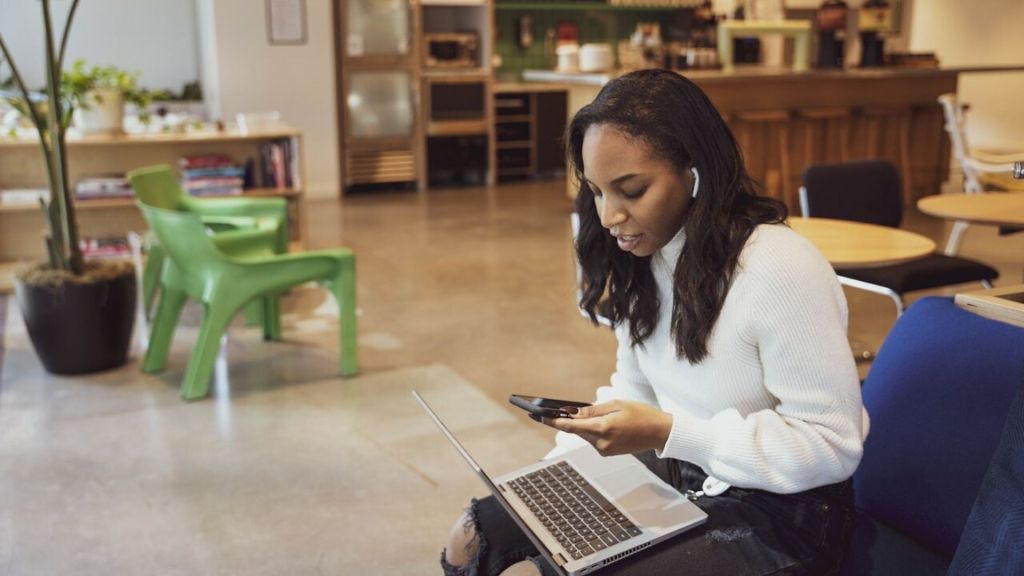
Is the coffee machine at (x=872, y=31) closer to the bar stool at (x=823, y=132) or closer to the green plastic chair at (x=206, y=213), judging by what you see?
the bar stool at (x=823, y=132)

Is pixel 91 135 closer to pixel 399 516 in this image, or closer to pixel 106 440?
pixel 106 440

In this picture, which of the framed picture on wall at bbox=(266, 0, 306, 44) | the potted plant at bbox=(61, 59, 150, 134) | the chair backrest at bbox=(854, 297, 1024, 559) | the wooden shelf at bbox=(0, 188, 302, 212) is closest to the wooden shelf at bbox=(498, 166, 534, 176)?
the framed picture on wall at bbox=(266, 0, 306, 44)

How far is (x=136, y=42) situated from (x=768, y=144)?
5451 millimetres

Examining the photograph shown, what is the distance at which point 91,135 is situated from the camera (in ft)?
17.9

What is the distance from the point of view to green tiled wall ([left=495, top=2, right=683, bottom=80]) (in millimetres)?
10148

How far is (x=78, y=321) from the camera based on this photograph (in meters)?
3.94

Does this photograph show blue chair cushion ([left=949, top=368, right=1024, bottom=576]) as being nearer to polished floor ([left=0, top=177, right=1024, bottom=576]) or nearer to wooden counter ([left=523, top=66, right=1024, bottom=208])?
polished floor ([left=0, top=177, right=1024, bottom=576])

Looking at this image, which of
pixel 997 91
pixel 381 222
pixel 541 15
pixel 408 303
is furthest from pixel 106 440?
pixel 997 91

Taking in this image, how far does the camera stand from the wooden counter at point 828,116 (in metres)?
7.36

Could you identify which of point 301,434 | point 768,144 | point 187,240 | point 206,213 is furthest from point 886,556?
point 768,144

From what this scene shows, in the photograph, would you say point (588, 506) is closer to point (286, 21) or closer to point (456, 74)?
point (286, 21)

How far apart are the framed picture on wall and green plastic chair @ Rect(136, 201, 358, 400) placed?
463 cm

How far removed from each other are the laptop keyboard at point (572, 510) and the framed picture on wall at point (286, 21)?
730 cm

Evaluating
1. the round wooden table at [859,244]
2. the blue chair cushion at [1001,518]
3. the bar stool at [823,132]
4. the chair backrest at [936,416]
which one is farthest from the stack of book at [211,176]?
the blue chair cushion at [1001,518]
